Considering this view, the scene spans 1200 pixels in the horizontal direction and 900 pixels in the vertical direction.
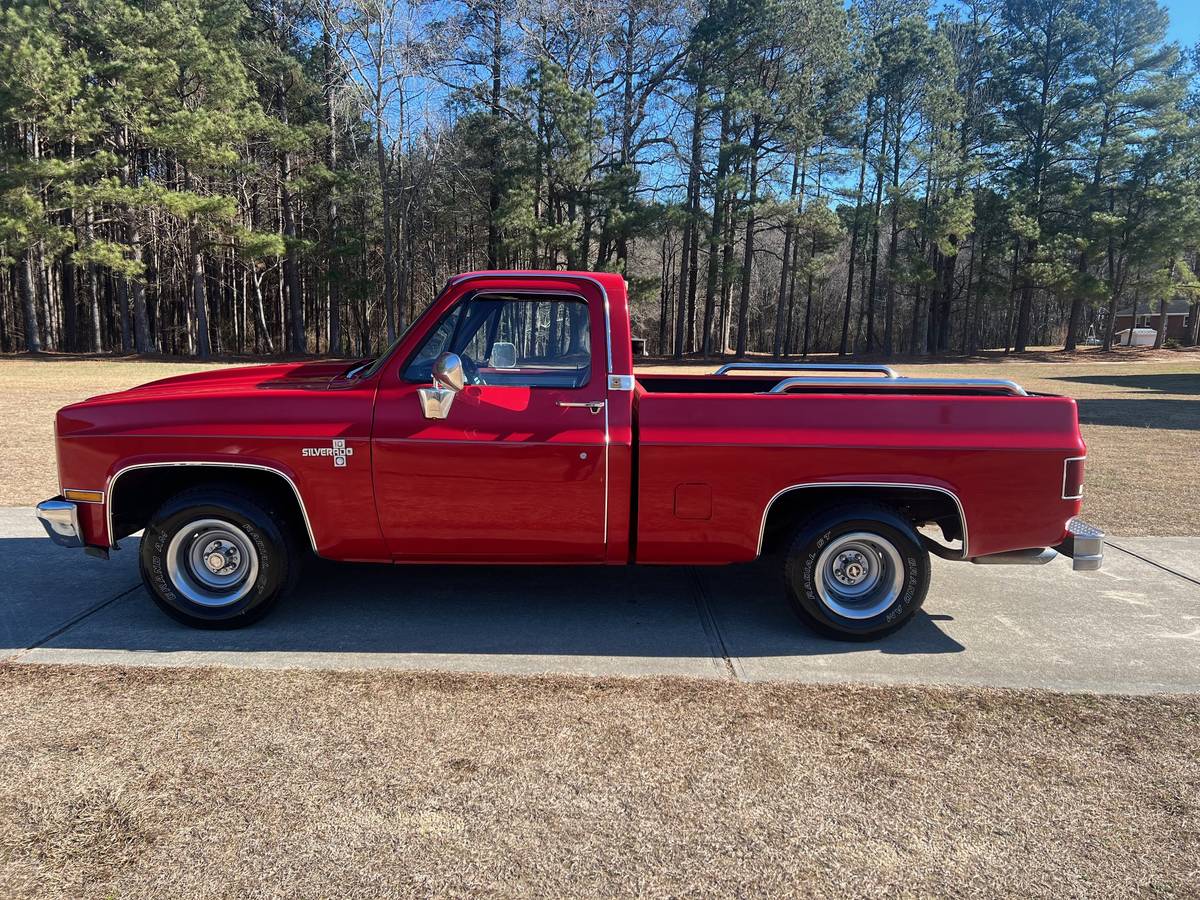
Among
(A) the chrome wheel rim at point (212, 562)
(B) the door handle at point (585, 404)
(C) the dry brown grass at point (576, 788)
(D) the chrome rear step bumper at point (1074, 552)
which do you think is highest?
(B) the door handle at point (585, 404)

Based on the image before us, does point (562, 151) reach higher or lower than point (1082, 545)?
higher

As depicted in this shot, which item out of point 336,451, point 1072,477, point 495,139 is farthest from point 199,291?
point 1072,477

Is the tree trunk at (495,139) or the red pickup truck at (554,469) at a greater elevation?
the tree trunk at (495,139)

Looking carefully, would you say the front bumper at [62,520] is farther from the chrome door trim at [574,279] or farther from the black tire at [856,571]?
the black tire at [856,571]

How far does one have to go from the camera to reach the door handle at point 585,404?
13.3 ft

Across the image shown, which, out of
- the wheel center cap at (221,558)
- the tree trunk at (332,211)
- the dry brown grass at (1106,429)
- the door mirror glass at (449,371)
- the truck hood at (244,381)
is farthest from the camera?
the tree trunk at (332,211)

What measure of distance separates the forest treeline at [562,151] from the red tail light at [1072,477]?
32711 mm

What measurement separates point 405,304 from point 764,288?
30.2 metres

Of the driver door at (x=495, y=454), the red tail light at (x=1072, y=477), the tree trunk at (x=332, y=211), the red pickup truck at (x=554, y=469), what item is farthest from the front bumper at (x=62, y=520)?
the tree trunk at (x=332, y=211)

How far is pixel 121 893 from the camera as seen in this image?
2375 mm

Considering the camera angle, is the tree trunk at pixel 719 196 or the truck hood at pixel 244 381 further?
the tree trunk at pixel 719 196

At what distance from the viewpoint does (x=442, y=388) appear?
13.0 ft

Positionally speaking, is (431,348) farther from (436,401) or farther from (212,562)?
(212,562)

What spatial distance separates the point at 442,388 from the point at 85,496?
211 centimetres
